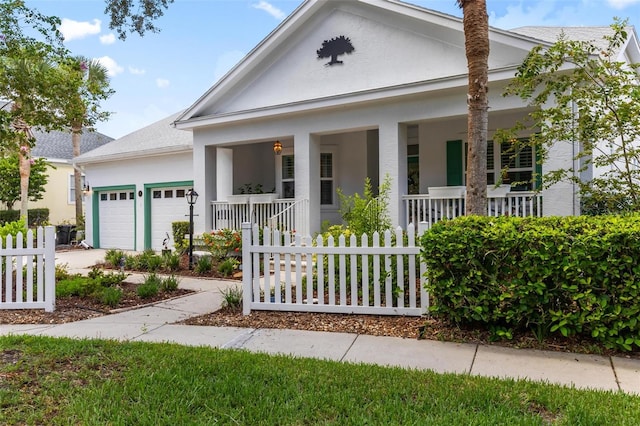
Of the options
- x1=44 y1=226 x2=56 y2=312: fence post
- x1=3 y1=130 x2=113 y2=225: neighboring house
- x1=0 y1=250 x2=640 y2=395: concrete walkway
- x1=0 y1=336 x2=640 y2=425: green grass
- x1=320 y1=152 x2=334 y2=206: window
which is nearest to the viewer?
x1=0 y1=336 x2=640 y2=425: green grass

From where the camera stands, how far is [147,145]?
617 inches

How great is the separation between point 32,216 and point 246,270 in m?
20.4

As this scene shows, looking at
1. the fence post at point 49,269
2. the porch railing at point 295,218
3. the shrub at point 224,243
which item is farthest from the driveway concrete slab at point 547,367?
the shrub at point 224,243

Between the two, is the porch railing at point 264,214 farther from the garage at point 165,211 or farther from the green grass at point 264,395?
the green grass at point 264,395

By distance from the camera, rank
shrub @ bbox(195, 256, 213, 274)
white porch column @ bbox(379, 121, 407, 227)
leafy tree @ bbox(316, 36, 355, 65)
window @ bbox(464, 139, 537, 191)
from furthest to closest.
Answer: leafy tree @ bbox(316, 36, 355, 65) → window @ bbox(464, 139, 537, 191) → shrub @ bbox(195, 256, 213, 274) → white porch column @ bbox(379, 121, 407, 227)

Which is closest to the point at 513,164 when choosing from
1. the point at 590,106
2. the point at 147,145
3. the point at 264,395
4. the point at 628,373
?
the point at 590,106

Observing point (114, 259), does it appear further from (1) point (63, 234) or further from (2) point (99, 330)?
(1) point (63, 234)

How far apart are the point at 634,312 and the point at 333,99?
7.31 metres

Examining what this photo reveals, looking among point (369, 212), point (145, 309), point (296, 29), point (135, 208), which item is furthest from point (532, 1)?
point (135, 208)

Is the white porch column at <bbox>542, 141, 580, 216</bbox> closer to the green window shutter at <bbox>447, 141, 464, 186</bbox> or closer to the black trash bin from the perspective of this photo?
the green window shutter at <bbox>447, 141, 464, 186</bbox>

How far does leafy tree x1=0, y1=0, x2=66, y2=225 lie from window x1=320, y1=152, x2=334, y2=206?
7.07m

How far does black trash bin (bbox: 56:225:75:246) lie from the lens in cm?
1942

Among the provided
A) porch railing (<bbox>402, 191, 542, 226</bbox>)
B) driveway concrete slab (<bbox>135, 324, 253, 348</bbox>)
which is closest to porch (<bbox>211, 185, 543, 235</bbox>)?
porch railing (<bbox>402, 191, 542, 226</bbox>)

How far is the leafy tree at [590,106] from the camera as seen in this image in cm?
650
